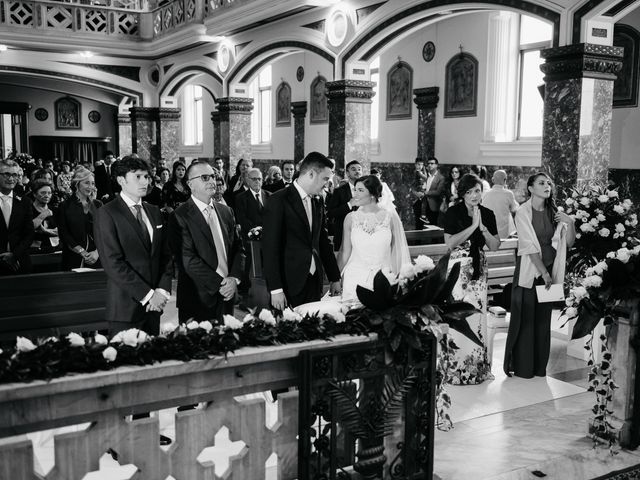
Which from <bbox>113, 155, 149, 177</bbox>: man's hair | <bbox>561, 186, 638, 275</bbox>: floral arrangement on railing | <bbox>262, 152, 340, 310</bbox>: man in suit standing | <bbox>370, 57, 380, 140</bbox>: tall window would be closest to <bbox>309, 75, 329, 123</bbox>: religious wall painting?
<bbox>370, 57, 380, 140</bbox>: tall window

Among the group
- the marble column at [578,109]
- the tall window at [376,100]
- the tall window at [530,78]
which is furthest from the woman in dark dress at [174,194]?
the tall window at [376,100]

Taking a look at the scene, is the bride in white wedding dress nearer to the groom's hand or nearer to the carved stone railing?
the groom's hand

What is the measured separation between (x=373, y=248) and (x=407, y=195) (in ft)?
35.8

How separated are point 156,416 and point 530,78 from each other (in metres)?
12.5

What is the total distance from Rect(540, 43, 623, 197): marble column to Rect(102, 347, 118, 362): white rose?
7517 millimetres

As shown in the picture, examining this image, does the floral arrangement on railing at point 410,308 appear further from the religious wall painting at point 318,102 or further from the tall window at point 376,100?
the religious wall painting at point 318,102

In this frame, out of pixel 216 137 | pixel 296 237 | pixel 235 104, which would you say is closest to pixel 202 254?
pixel 296 237

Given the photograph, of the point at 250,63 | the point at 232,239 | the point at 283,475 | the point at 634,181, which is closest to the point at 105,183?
the point at 250,63

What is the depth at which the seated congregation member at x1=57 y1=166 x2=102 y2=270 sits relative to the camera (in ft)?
21.8

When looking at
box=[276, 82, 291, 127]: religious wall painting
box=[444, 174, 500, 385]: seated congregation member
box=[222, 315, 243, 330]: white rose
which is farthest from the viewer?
box=[276, 82, 291, 127]: religious wall painting

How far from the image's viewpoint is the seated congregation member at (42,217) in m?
7.79

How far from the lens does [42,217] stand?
321 inches

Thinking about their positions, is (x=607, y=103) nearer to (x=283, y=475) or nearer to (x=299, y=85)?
(x=283, y=475)

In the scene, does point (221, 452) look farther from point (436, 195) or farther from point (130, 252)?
point (436, 195)
